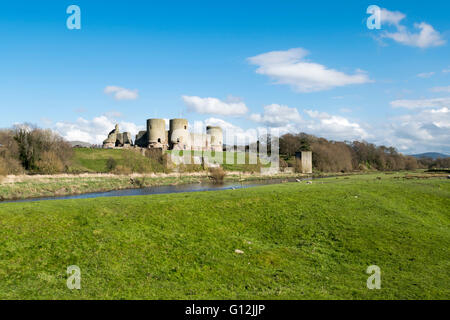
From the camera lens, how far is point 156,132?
247ft

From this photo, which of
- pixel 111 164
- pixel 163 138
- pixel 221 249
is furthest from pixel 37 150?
pixel 221 249

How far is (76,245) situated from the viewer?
11.1 m

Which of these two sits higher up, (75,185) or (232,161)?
(232,161)

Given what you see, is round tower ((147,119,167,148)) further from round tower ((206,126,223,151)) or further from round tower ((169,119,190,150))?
round tower ((206,126,223,151))

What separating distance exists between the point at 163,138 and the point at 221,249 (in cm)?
6635

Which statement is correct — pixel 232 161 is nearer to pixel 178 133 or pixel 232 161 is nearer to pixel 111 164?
pixel 178 133

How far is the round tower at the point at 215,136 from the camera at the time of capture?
3455 inches

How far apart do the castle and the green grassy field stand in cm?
5878

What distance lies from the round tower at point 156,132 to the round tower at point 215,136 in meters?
16.2

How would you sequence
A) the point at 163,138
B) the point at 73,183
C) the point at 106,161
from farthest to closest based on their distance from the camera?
1. the point at 163,138
2. the point at 106,161
3. the point at 73,183

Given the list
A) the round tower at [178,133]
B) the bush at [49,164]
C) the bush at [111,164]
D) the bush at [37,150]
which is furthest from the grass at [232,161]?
the bush at [49,164]

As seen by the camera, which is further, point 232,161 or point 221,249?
point 232,161

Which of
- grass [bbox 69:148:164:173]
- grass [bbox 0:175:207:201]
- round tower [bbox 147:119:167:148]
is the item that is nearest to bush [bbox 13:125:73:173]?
grass [bbox 69:148:164:173]
